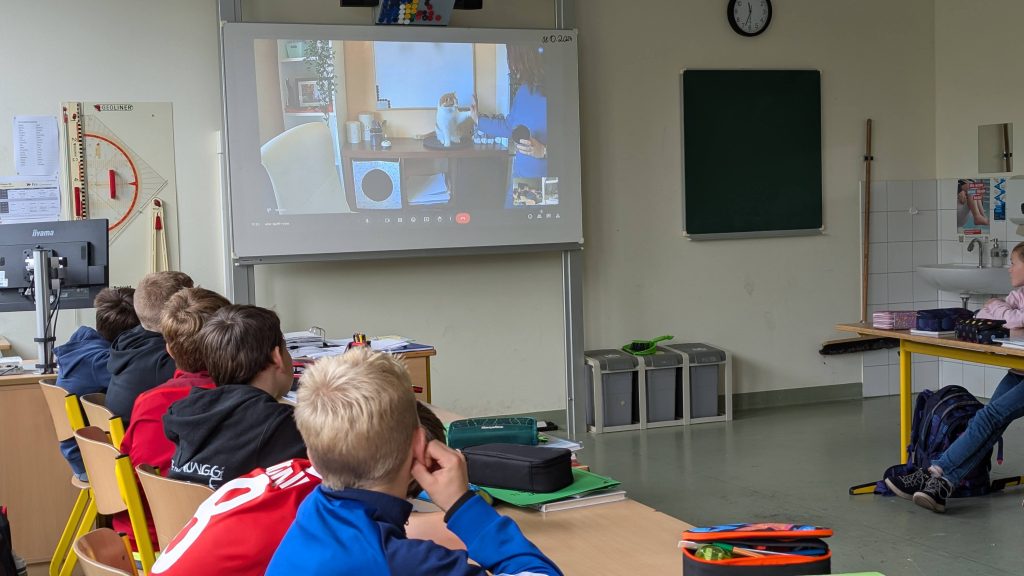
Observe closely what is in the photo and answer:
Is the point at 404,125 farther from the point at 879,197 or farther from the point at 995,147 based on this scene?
the point at 995,147

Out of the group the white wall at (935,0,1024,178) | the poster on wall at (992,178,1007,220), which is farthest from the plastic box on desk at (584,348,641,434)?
the white wall at (935,0,1024,178)

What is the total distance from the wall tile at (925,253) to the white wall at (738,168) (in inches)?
19.9

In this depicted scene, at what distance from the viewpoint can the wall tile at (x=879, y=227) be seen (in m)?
7.61

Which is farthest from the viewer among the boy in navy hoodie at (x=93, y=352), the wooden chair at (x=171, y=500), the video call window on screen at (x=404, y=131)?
the video call window on screen at (x=404, y=131)

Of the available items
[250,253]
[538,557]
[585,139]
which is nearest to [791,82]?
[585,139]

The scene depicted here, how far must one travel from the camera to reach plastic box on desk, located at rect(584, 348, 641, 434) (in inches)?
262

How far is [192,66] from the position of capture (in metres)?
6.07

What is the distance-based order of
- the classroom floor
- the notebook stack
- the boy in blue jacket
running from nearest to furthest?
the boy in blue jacket, the classroom floor, the notebook stack

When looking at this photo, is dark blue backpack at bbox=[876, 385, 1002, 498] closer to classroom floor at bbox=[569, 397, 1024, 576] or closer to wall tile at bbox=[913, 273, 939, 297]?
classroom floor at bbox=[569, 397, 1024, 576]

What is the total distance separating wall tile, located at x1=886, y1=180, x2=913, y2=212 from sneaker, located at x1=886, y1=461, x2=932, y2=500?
3.26 m

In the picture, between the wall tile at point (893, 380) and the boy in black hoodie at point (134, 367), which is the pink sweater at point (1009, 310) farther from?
the boy in black hoodie at point (134, 367)

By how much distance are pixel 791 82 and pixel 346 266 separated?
11.1 feet

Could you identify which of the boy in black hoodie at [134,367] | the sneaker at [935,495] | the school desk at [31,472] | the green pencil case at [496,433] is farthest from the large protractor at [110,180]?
the sneaker at [935,495]

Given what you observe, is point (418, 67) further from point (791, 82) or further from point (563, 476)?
point (563, 476)
